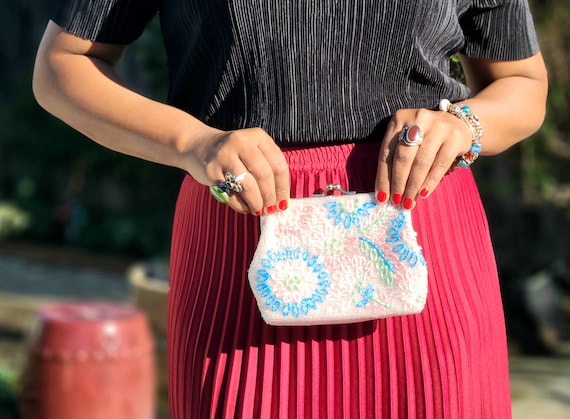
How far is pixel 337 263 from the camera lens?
1088mm

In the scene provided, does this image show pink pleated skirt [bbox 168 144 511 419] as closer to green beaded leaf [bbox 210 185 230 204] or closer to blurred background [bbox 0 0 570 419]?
green beaded leaf [bbox 210 185 230 204]

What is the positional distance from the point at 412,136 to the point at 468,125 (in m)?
0.11

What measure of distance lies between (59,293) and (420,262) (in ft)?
26.3

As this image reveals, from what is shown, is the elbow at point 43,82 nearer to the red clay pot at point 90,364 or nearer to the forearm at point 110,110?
the forearm at point 110,110

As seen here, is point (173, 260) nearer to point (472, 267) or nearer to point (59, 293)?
point (472, 267)

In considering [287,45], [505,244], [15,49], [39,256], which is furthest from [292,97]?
[15,49]

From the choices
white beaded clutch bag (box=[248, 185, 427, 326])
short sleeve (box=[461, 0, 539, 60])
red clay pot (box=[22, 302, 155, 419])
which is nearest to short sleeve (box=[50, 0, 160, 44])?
white beaded clutch bag (box=[248, 185, 427, 326])

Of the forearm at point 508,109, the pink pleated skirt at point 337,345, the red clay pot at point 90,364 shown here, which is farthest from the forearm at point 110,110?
the red clay pot at point 90,364

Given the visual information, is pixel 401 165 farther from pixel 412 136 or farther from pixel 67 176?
pixel 67 176

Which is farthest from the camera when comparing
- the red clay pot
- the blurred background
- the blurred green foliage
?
the blurred green foliage

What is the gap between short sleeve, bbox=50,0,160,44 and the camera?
1.17 metres

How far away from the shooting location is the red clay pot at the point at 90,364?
2361 mm

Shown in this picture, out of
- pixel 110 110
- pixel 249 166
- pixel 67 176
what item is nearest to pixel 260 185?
pixel 249 166

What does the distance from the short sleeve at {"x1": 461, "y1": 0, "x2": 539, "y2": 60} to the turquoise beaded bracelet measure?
6.7 inches
